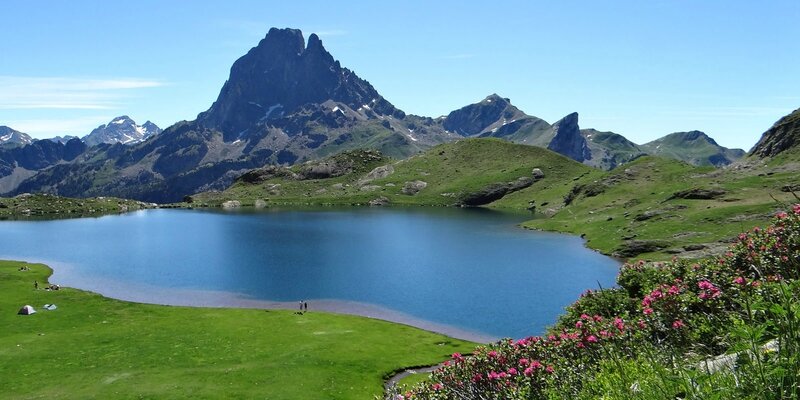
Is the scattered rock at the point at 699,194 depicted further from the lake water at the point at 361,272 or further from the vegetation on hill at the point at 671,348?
the vegetation on hill at the point at 671,348

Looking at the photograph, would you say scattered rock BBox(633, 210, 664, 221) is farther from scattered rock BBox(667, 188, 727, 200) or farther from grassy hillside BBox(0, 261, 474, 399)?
grassy hillside BBox(0, 261, 474, 399)

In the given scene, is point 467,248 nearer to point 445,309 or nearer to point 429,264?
point 429,264

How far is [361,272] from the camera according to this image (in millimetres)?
123000

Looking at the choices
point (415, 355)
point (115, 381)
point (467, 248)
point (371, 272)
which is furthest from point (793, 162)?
point (115, 381)

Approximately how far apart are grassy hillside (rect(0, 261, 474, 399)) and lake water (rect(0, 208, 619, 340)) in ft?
38.3

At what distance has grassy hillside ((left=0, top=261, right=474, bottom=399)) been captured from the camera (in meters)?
47.9

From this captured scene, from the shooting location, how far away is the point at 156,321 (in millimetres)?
77562

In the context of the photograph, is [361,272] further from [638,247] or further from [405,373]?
[638,247]

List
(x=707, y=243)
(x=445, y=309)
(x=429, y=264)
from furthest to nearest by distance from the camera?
1. (x=429, y=264)
2. (x=707, y=243)
3. (x=445, y=309)

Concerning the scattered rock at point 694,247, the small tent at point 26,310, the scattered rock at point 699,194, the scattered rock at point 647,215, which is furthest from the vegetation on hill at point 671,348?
the scattered rock at point 699,194

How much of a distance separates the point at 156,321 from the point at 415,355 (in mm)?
42315

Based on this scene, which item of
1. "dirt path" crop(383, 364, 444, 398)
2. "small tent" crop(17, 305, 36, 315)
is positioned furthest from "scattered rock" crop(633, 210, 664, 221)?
"small tent" crop(17, 305, 36, 315)

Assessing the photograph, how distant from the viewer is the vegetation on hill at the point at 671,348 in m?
8.42

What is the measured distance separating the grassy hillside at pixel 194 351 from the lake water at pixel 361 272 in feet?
38.3
